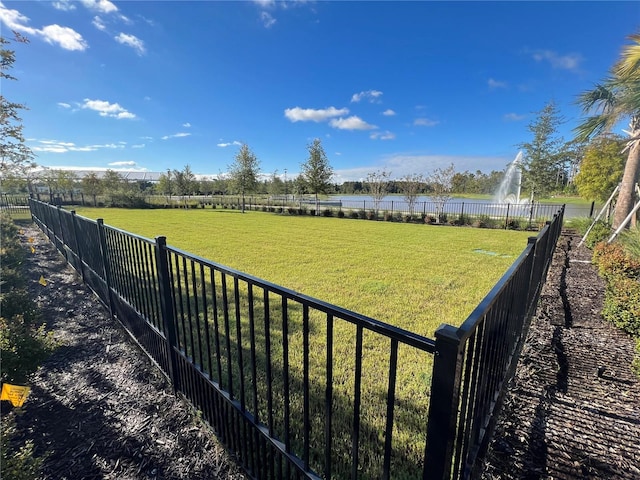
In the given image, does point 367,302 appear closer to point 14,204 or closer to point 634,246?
point 634,246

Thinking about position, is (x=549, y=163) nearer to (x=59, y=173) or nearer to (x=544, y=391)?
(x=544, y=391)

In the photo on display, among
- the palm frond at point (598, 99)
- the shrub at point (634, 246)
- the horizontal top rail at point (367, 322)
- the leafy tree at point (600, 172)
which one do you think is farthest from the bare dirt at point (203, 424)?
the leafy tree at point (600, 172)

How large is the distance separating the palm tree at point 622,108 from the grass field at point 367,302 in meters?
2.83

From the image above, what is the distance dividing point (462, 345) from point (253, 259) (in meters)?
6.65

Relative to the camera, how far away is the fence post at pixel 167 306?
2.19 metres

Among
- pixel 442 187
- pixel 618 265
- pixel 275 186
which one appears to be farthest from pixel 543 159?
pixel 275 186

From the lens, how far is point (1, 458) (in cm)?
139

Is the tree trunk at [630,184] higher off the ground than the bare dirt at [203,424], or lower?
higher

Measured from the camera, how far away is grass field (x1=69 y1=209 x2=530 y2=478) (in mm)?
2033

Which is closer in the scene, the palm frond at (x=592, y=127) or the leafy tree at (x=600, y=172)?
the palm frond at (x=592, y=127)

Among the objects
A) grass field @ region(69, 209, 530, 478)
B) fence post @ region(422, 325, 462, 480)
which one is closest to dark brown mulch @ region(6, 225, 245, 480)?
grass field @ region(69, 209, 530, 478)

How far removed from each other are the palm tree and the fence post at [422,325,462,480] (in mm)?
7012

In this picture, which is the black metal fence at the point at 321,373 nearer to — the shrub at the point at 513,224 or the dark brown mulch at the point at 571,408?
the dark brown mulch at the point at 571,408

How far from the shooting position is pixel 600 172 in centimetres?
1240
